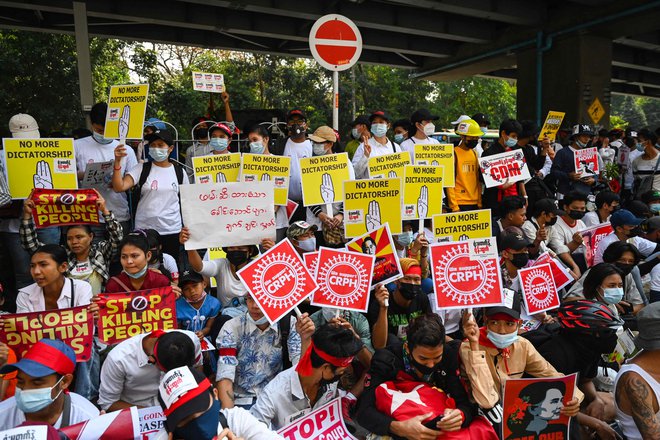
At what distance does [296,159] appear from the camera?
21.5 feet

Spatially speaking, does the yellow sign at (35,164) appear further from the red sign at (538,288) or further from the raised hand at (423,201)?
the red sign at (538,288)

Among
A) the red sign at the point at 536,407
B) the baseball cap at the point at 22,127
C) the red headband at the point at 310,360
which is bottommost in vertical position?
the red sign at the point at 536,407

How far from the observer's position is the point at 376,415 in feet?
10.8

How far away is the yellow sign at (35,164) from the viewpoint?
500 centimetres

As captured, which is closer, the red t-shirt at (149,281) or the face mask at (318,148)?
the red t-shirt at (149,281)

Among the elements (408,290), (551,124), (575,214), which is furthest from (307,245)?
(551,124)

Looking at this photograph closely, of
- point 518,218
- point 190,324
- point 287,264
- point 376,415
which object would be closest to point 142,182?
point 190,324

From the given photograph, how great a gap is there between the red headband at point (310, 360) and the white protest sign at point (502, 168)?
3983 mm

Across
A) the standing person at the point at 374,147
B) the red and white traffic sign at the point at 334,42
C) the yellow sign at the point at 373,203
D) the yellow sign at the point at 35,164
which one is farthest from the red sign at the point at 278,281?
the red and white traffic sign at the point at 334,42

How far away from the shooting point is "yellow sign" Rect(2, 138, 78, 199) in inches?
197

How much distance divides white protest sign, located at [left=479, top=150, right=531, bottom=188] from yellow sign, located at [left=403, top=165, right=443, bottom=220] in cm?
173

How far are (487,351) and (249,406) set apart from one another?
68.2 inches

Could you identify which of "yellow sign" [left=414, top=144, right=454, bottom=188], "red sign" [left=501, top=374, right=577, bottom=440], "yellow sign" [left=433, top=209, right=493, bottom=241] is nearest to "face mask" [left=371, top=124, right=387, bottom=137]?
"yellow sign" [left=414, top=144, right=454, bottom=188]

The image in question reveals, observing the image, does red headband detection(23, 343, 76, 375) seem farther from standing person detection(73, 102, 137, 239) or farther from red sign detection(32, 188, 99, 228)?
standing person detection(73, 102, 137, 239)
